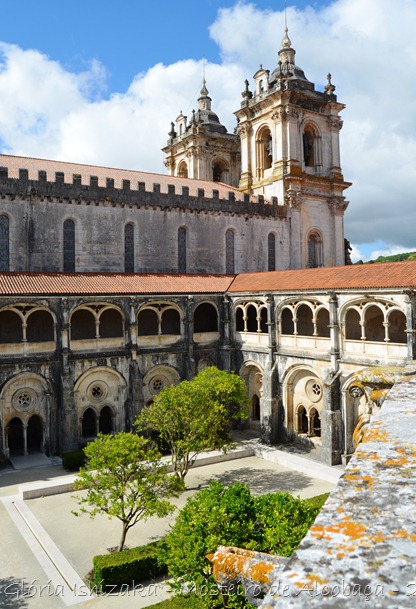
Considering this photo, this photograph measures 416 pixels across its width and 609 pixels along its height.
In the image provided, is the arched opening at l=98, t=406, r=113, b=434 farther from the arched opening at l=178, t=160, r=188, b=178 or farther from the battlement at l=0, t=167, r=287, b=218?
the arched opening at l=178, t=160, r=188, b=178

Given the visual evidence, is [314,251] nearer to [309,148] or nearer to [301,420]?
[309,148]

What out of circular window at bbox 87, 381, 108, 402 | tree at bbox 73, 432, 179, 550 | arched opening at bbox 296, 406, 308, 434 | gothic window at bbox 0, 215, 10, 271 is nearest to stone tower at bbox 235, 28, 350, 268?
arched opening at bbox 296, 406, 308, 434

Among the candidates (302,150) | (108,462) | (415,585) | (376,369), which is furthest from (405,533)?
(302,150)

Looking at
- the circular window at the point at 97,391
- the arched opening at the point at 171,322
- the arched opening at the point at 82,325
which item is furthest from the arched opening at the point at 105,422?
the arched opening at the point at 171,322

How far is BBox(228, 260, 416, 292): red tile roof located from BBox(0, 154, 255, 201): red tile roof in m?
10.1

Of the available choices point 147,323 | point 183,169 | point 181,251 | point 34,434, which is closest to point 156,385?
point 147,323

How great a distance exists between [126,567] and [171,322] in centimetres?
2022

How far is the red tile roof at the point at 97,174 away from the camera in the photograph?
33.8m

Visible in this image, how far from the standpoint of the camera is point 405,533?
3047 millimetres

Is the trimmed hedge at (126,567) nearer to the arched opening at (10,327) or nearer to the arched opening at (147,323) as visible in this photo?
the arched opening at (10,327)

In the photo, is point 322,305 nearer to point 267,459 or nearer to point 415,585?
point 267,459


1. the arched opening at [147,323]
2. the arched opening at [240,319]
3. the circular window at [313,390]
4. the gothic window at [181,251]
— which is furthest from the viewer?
the gothic window at [181,251]

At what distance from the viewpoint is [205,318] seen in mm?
35469

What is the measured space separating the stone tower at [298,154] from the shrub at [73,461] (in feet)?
79.3
